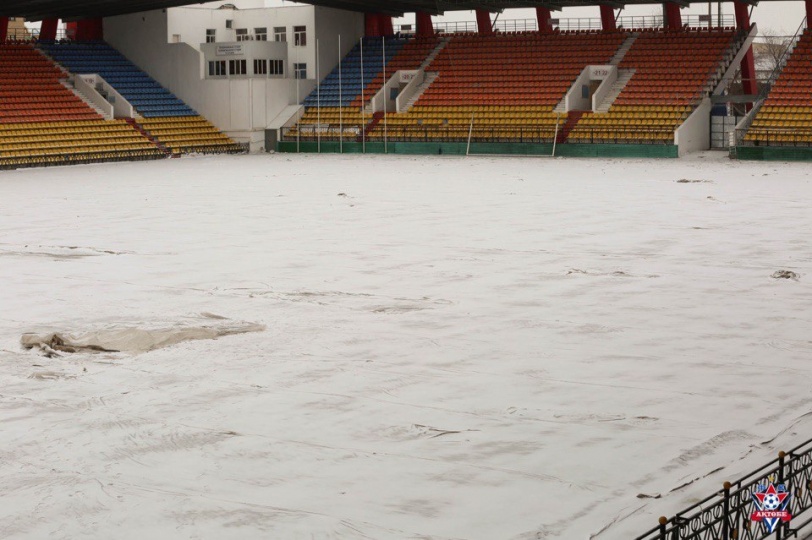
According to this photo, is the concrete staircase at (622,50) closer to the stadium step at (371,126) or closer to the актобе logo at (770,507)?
the stadium step at (371,126)

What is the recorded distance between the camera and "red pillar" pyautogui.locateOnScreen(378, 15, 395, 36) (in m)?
54.9

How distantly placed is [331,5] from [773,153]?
20.9 meters

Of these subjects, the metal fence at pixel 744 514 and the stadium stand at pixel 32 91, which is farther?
the stadium stand at pixel 32 91

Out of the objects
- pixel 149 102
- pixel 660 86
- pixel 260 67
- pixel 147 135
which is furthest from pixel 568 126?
pixel 149 102

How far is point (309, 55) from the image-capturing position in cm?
5206

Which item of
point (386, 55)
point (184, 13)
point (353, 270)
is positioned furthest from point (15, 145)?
point (353, 270)

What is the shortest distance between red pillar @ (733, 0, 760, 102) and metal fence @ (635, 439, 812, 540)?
136 ft

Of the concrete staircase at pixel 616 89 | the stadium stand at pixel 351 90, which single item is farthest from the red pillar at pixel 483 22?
the concrete staircase at pixel 616 89

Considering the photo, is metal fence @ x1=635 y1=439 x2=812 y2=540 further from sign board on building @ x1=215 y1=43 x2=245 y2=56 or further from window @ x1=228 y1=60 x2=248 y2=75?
window @ x1=228 y1=60 x2=248 y2=75

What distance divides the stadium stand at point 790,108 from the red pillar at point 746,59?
229cm

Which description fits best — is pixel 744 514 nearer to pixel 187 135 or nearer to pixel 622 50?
pixel 622 50

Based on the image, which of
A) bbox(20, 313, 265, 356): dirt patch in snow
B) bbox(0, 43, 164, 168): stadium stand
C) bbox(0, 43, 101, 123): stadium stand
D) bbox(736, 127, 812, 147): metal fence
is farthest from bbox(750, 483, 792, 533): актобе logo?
bbox(0, 43, 101, 123): stadium stand

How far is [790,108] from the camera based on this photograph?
41.7 m

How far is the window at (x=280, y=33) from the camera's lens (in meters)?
52.8
